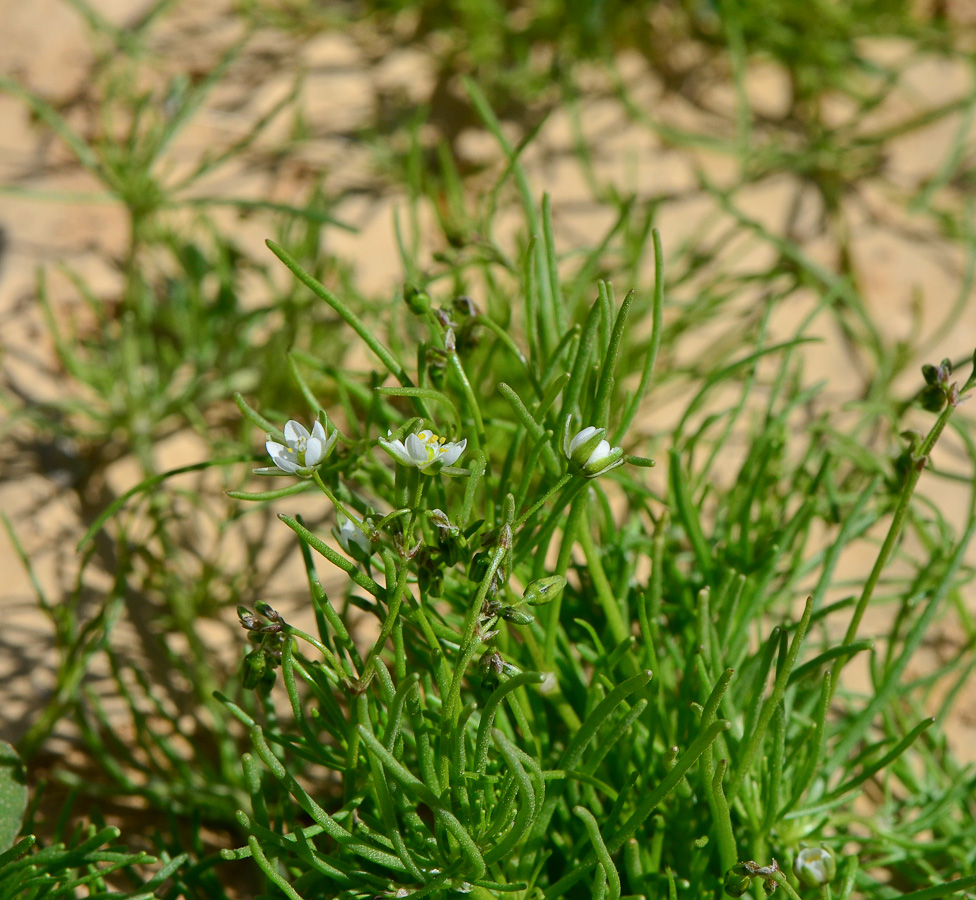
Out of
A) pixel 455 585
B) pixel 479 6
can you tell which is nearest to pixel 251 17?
pixel 479 6

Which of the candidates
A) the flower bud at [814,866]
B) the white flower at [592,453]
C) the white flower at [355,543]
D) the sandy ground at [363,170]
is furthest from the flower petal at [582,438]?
the sandy ground at [363,170]

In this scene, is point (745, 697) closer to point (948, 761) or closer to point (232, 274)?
point (948, 761)

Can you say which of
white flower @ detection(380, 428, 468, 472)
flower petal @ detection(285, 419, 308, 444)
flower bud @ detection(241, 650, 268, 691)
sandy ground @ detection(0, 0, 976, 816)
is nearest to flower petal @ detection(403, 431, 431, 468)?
white flower @ detection(380, 428, 468, 472)

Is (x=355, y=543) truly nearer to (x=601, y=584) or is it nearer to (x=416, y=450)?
(x=416, y=450)

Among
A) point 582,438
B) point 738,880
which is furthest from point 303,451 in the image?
point 738,880

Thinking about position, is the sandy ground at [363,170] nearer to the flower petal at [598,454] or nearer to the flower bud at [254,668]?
the flower bud at [254,668]

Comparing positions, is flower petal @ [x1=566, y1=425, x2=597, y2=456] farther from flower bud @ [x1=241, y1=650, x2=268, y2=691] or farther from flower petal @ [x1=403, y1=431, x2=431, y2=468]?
flower bud @ [x1=241, y1=650, x2=268, y2=691]
